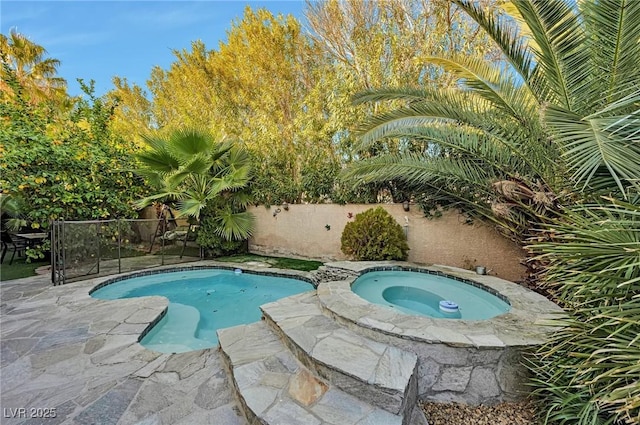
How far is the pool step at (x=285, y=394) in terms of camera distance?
2.19m

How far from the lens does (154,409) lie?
2.51 meters

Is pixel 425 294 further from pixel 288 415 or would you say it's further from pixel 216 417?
pixel 216 417

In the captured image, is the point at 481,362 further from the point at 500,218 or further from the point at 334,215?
the point at 334,215

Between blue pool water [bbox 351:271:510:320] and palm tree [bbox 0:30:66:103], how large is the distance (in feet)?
58.6

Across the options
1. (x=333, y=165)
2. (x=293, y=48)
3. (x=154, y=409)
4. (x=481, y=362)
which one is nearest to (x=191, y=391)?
(x=154, y=409)

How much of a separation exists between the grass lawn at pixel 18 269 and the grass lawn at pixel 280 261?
4.44m

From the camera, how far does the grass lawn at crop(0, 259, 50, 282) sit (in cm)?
662

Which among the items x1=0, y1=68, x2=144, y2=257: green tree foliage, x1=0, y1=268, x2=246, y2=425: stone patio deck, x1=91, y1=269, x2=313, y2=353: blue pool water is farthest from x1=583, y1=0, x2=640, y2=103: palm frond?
x1=0, y1=68, x2=144, y2=257: green tree foliage

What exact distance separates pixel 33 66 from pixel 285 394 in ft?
76.7

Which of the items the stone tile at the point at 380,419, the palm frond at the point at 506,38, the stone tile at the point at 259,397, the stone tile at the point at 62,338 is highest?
the palm frond at the point at 506,38

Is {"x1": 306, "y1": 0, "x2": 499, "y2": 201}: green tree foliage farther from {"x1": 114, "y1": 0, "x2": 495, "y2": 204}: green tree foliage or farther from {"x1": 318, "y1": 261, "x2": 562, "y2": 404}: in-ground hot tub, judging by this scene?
{"x1": 318, "y1": 261, "x2": 562, "y2": 404}: in-ground hot tub

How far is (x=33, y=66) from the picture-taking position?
1605cm

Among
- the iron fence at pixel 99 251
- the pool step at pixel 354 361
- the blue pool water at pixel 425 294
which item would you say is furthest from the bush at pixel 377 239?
the iron fence at pixel 99 251

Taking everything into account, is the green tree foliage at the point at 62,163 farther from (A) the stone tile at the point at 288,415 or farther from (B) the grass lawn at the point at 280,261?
(A) the stone tile at the point at 288,415
